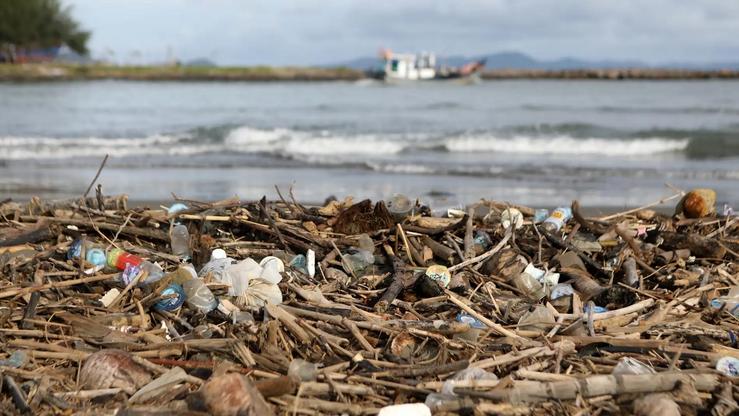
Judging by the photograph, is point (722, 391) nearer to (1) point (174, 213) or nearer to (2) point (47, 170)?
(1) point (174, 213)

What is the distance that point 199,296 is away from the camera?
3002 millimetres

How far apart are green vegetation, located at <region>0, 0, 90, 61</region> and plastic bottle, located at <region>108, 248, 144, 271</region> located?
7795 cm

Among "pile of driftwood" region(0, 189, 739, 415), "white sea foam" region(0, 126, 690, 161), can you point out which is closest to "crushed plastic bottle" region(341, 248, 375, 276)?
"pile of driftwood" region(0, 189, 739, 415)

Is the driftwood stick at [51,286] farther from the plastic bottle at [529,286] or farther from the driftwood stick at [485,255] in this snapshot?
the plastic bottle at [529,286]

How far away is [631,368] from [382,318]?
1036mm

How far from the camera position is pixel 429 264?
3576 mm

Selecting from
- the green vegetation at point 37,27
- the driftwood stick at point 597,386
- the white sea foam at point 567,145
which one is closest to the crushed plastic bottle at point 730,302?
the driftwood stick at point 597,386

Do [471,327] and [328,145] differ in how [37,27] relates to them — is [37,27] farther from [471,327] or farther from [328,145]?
→ [471,327]

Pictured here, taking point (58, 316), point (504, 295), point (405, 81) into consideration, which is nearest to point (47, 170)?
point (58, 316)

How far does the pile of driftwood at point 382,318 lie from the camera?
2.33m

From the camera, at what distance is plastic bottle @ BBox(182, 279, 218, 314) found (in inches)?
117

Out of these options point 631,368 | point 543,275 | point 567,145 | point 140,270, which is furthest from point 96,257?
point 567,145

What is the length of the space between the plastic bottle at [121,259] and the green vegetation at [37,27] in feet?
256

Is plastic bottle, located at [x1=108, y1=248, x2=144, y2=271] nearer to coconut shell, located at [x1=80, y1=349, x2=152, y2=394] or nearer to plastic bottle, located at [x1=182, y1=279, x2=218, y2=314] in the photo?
plastic bottle, located at [x1=182, y1=279, x2=218, y2=314]
